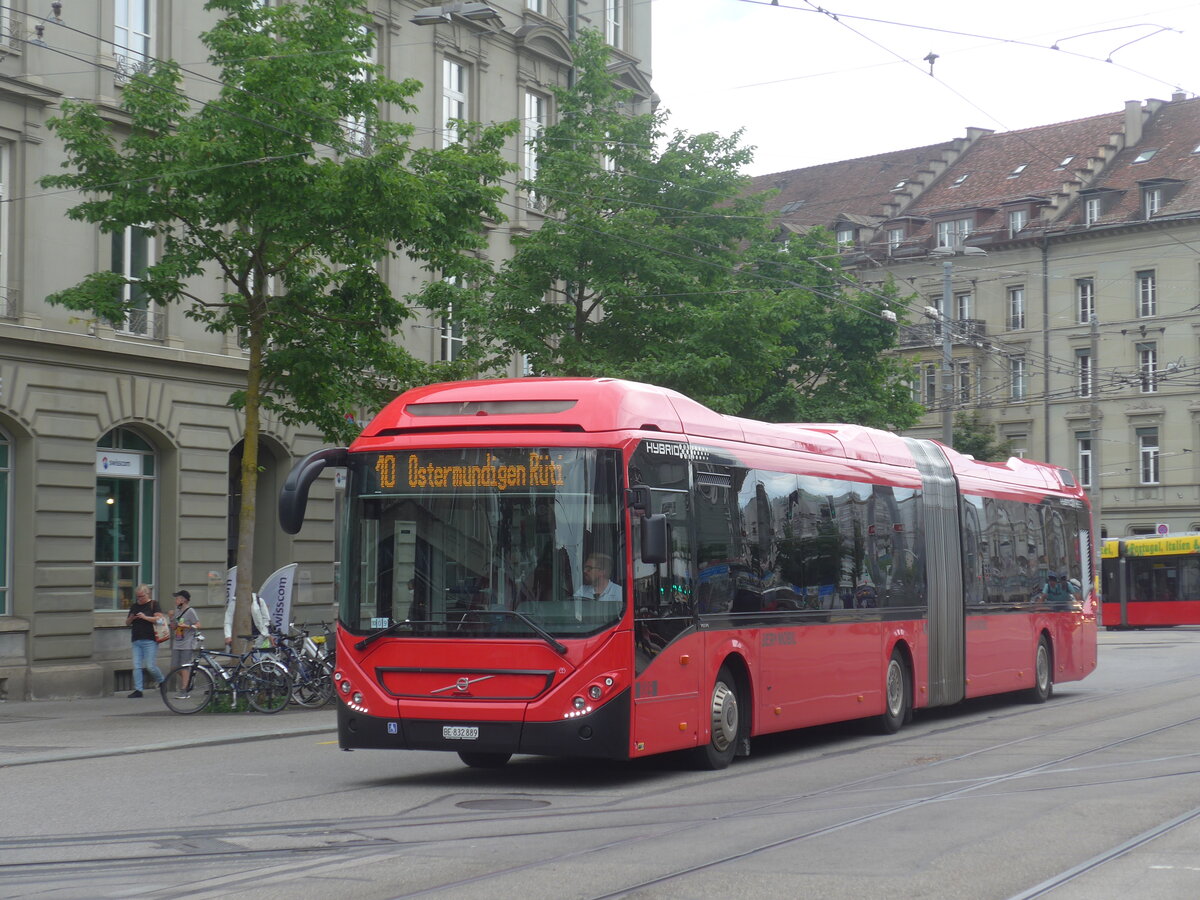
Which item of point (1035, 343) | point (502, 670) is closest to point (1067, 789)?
point (502, 670)

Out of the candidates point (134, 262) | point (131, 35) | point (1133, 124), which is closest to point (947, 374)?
point (134, 262)

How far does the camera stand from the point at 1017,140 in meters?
73.9

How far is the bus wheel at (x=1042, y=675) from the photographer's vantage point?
22281mm

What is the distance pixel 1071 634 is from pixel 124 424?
1385 centimetres

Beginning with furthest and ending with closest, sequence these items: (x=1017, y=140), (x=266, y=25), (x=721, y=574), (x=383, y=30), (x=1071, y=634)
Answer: (x=1017, y=140)
(x=383, y=30)
(x=1071, y=634)
(x=266, y=25)
(x=721, y=574)

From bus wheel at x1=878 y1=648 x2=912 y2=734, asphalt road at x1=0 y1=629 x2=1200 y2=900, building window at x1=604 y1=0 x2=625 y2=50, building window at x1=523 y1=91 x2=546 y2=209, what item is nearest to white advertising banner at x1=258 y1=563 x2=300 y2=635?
asphalt road at x1=0 y1=629 x2=1200 y2=900

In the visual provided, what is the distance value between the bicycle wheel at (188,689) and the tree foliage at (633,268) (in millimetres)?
8741

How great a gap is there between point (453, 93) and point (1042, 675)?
16.9 m

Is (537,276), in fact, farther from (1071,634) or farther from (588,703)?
(588,703)

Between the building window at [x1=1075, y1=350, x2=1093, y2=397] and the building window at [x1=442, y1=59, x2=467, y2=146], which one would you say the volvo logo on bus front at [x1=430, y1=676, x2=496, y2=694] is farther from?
the building window at [x1=1075, y1=350, x2=1093, y2=397]

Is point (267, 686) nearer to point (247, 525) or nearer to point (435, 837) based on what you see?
point (247, 525)

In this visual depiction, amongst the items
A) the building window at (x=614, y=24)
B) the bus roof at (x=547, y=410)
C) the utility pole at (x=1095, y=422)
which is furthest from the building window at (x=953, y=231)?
the bus roof at (x=547, y=410)

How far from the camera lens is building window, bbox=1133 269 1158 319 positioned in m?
63.4

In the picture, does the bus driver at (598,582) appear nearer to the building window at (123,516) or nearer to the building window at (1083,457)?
the building window at (123,516)
